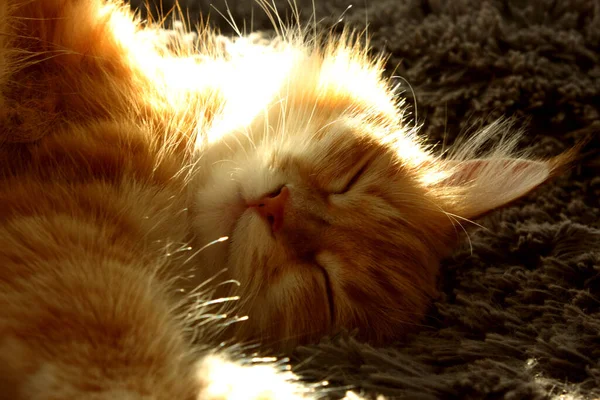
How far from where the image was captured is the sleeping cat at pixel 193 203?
0.81 meters

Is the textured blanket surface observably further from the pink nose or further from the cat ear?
the pink nose

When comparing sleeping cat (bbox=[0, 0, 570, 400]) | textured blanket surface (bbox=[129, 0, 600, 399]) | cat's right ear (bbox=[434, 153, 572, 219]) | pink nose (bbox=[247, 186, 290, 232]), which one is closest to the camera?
sleeping cat (bbox=[0, 0, 570, 400])

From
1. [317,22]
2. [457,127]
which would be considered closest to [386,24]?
[317,22]

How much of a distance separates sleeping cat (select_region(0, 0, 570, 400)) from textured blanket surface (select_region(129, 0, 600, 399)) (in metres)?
0.11

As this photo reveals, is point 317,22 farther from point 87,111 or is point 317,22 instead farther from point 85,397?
point 85,397

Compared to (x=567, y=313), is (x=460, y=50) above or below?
above

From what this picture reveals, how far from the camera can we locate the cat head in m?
1.22

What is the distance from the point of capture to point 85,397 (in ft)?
2.39

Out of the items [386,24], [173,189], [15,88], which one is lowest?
[173,189]

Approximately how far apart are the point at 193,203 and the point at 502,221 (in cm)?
69

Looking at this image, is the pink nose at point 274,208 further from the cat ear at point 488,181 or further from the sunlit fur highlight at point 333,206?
the cat ear at point 488,181

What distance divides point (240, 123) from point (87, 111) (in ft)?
1.08

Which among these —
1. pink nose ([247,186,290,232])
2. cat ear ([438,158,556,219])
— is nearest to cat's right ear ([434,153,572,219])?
cat ear ([438,158,556,219])

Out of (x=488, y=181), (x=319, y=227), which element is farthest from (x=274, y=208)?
(x=488, y=181)
